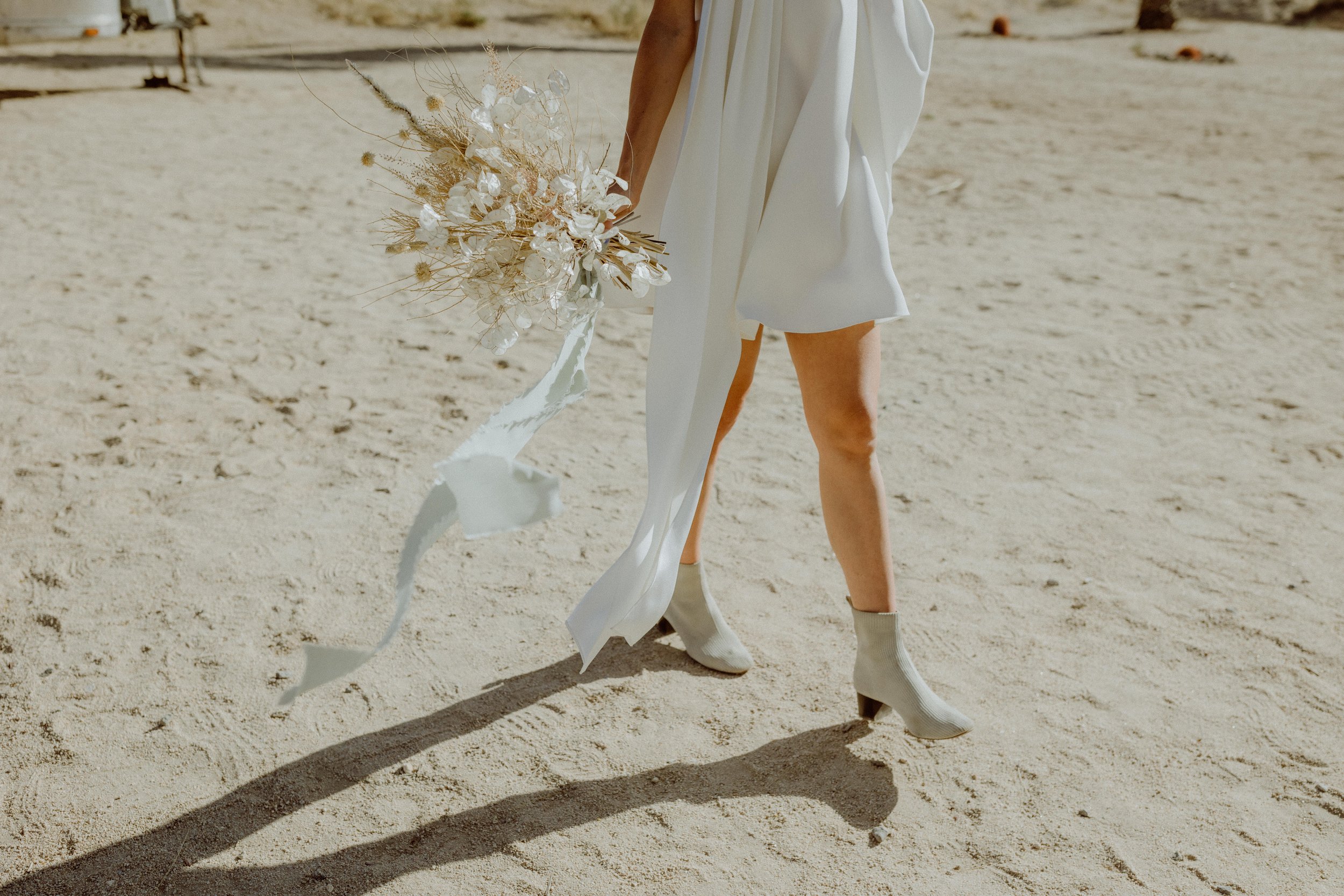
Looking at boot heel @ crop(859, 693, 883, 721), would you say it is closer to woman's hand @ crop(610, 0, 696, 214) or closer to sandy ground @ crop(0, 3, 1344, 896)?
sandy ground @ crop(0, 3, 1344, 896)

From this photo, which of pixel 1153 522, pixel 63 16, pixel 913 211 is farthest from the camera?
pixel 63 16

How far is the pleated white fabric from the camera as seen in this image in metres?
2.01

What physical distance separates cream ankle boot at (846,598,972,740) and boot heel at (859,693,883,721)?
0.08m

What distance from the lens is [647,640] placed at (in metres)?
2.74

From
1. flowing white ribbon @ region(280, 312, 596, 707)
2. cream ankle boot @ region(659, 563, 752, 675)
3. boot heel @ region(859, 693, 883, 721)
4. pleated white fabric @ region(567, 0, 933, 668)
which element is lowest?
boot heel @ region(859, 693, 883, 721)

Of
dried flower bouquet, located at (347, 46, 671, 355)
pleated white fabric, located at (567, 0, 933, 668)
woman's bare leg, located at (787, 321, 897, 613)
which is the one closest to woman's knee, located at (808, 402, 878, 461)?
woman's bare leg, located at (787, 321, 897, 613)

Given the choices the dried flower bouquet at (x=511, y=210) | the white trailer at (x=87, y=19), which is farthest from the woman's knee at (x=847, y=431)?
the white trailer at (x=87, y=19)

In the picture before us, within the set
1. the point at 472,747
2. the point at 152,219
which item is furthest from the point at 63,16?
the point at 472,747

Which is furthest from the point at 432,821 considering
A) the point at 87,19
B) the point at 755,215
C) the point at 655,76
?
the point at 87,19

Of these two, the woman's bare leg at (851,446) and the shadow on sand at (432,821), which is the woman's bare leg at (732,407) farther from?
the shadow on sand at (432,821)

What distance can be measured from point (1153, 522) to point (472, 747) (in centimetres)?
218

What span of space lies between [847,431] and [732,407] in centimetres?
34

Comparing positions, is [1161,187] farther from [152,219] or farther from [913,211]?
[152,219]

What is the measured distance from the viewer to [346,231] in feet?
→ 19.7
